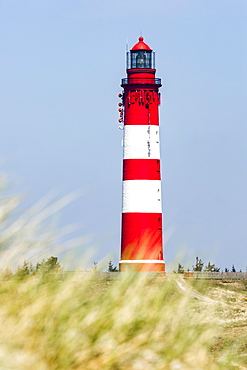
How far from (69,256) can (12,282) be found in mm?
442

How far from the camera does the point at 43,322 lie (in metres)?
6.14

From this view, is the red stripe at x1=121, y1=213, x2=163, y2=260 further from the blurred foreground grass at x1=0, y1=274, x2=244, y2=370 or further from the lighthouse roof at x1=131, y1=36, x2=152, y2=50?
the blurred foreground grass at x1=0, y1=274, x2=244, y2=370

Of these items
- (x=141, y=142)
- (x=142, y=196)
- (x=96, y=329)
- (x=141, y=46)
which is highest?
(x=141, y=46)

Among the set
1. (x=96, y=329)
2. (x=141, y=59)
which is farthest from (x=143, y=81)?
(x=96, y=329)

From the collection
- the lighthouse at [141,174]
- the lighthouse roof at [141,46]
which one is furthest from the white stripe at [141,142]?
the lighthouse roof at [141,46]

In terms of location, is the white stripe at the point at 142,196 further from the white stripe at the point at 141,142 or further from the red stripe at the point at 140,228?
the white stripe at the point at 141,142

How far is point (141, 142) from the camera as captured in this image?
38875 millimetres

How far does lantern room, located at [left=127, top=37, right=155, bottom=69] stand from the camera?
41406 mm

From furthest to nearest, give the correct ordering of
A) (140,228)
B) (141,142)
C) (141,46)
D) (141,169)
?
1. (141,46)
2. (141,142)
3. (141,169)
4. (140,228)

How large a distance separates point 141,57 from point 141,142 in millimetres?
4768

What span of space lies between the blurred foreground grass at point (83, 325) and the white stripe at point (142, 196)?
31516 millimetres

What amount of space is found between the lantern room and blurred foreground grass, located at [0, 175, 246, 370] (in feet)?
115

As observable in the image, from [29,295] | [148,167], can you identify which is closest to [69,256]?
[29,295]

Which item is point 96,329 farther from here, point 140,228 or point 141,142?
point 141,142
